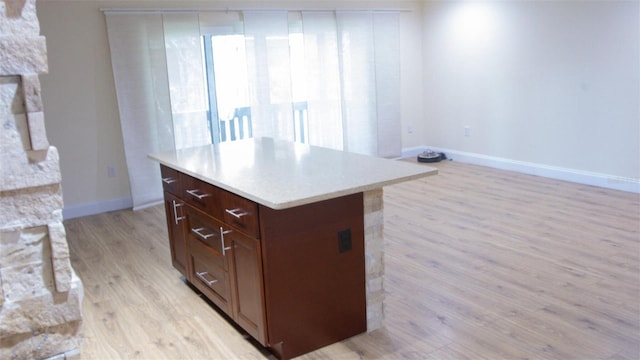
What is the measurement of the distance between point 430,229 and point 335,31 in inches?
121

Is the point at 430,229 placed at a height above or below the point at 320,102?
below

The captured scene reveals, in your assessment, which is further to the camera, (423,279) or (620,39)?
(620,39)

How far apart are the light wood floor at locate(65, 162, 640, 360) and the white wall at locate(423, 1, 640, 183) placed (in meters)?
0.64

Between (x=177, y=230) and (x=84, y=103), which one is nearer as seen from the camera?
(x=177, y=230)

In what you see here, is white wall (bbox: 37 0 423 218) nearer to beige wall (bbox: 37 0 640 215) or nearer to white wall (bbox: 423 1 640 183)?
beige wall (bbox: 37 0 640 215)

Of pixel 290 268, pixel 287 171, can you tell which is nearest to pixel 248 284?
pixel 290 268

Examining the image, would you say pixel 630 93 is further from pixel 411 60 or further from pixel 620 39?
pixel 411 60

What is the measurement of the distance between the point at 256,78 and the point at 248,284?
3.75 meters

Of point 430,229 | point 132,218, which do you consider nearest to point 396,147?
point 430,229

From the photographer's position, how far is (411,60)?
23.7 feet

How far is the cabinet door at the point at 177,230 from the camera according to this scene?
11.0 feet

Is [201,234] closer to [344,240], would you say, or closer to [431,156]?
[344,240]

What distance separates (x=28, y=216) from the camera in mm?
715

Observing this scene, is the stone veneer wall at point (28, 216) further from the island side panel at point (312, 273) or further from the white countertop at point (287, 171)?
the island side panel at point (312, 273)
